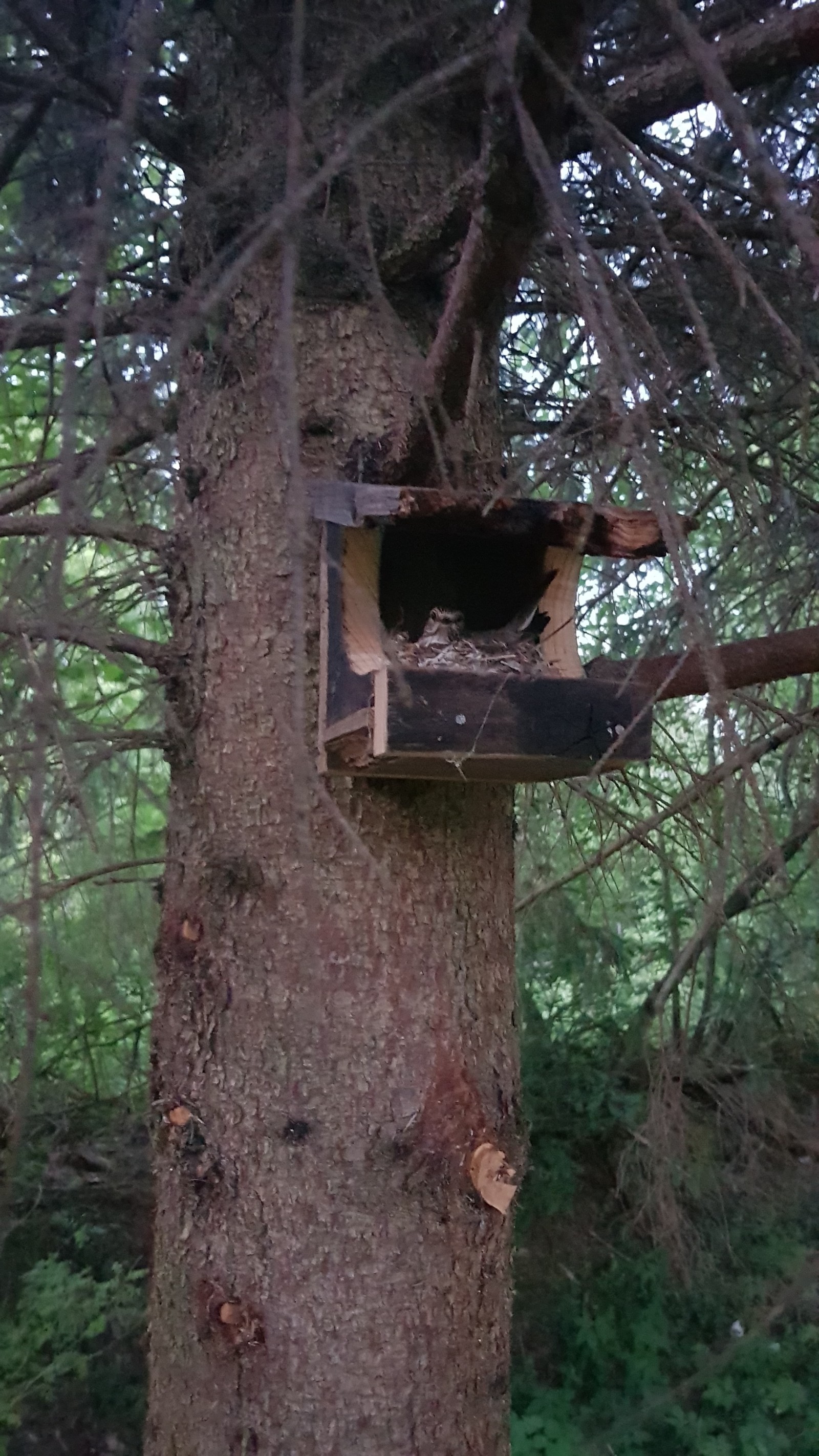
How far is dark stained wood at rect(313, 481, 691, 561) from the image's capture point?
1.50 metres

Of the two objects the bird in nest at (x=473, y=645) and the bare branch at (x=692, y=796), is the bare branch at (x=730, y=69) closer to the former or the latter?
the bird in nest at (x=473, y=645)

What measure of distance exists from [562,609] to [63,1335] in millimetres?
2941

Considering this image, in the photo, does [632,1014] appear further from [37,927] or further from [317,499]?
[37,927]

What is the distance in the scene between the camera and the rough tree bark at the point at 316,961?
1.68m

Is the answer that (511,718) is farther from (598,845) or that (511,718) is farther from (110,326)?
A: (598,845)

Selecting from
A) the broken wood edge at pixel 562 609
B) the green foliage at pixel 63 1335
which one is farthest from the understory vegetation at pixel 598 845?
the broken wood edge at pixel 562 609

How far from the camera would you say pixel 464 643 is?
1728 millimetres

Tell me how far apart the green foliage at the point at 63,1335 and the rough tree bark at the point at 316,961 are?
1.76m

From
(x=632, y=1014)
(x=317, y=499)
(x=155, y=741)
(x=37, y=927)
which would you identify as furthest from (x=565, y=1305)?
(x=37, y=927)

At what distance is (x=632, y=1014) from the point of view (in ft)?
15.7

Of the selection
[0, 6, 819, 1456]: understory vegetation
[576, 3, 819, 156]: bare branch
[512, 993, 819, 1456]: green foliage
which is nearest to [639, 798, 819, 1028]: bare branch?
[0, 6, 819, 1456]: understory vegetation

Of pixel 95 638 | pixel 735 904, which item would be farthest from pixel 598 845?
pixel 95 638

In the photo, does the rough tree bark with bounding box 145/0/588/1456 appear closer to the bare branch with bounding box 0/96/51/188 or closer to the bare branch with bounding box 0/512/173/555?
the bare branch with bounding box 0/512/173/555

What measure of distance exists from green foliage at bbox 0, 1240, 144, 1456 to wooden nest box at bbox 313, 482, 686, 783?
2.51 m
